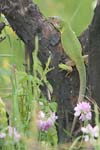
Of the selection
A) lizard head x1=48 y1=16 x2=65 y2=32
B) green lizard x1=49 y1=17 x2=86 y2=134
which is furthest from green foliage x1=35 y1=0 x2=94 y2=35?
green lizard x1=49 y1=17 x2=86 y2=134

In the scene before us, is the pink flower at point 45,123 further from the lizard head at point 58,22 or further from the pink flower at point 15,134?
the lizard head at point 58,22

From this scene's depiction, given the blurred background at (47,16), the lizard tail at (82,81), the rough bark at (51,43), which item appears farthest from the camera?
the blurred background at (47,16)

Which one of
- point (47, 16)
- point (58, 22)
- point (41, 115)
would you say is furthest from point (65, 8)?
point (41, 115)

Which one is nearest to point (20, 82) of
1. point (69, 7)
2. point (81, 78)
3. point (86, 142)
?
point (81, 78)

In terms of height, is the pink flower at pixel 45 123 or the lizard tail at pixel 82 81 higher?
the lizard tail at pixel 82 81

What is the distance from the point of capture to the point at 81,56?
2.36 meters

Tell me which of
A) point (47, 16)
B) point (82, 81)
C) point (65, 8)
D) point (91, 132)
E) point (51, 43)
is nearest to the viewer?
point (91, 132)

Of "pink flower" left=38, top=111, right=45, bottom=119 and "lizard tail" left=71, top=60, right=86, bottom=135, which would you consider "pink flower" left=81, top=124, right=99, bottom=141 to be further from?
"lizard tail" left=71, top=60, right=86, bottom=135

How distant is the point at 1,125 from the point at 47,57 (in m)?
0.48

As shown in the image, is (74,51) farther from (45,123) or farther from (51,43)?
(45,123)

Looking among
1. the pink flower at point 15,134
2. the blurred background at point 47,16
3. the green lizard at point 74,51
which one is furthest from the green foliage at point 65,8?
the pink flower at point 15,134

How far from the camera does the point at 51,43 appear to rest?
98.0 inches

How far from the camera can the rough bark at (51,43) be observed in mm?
2451

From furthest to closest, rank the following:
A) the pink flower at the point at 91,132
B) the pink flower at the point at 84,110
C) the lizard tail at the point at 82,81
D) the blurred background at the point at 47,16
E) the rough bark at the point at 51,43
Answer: the blurred background at the point at 47,16 < the rough bark at the point at 51,43 < the lizard tail at the point at 82,81 < the pink flower at the point at 84,110 < the pink flower at the point at 91,132
